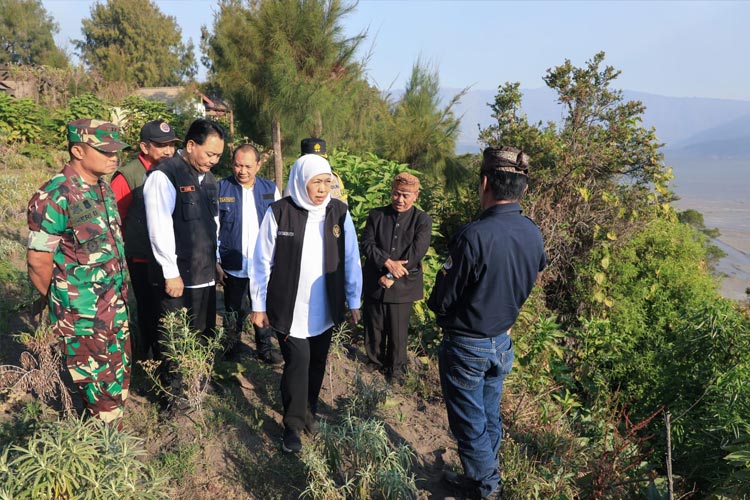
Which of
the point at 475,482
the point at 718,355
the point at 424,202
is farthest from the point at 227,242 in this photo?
the point at 718,355

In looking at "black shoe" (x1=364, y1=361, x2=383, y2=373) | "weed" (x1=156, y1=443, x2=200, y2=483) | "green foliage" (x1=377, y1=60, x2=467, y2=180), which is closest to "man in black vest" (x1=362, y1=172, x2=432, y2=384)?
"black shoe" (x1=364, y1=361, x2=383, y2=373)

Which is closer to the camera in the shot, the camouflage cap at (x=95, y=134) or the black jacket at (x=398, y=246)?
the camouflage cap at (x=95, y=134)

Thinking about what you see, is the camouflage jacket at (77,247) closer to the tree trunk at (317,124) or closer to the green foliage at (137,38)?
the tree trunk at (317,124)

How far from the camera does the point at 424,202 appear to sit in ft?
20.0

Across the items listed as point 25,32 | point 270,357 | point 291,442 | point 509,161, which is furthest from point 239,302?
point 25,32

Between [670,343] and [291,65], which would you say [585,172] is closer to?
[670,343]

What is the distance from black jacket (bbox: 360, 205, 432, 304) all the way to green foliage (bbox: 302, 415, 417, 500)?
1355mm

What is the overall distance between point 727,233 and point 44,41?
57913mm

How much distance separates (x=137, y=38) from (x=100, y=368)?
169 ft

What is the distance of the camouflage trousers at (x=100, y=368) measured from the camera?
257 centimetres

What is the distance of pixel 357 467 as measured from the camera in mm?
2514

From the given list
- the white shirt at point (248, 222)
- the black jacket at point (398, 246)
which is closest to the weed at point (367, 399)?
the black jacket at point (398, 246)

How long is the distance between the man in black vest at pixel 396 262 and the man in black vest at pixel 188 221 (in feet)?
4.19

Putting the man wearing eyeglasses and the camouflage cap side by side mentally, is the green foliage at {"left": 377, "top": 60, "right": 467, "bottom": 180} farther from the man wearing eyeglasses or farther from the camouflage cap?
the camouflage cap
